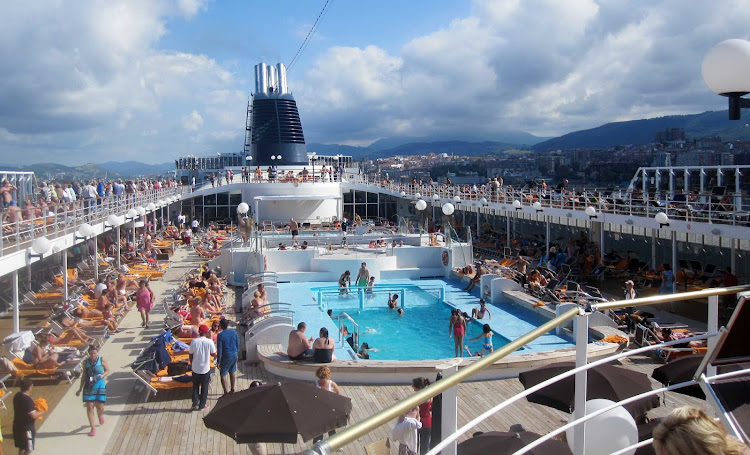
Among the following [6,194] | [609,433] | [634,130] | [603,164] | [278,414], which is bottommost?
[278,414]

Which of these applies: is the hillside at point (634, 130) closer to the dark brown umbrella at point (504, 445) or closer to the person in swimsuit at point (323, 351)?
the person in swimsuit at point (323, 351)

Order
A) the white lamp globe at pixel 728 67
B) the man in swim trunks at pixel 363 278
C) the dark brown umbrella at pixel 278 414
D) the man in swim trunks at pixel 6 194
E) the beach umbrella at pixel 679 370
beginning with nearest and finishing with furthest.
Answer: the white lamp globe at pixel 728 67 → the dark brown umbrella at pixel 278 414 → the beach umbrella at pixel 679 370 → the man in swim trunks at pixel 6 194 → the man in swim trunks at pixel 363 278

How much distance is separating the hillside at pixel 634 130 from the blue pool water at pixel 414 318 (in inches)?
4642

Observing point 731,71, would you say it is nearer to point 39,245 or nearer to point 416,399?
point 416,399

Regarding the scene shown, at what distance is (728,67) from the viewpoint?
11.1 feet

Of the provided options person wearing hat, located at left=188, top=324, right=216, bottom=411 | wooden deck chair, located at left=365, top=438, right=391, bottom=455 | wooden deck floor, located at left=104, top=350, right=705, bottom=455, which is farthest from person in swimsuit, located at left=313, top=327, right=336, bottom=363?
wooden deck chair, located at left=365, top=438, right=391, bottom=455

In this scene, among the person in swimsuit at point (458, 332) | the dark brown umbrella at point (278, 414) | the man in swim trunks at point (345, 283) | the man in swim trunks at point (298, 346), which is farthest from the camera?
the man in swim trunks at point (345, 283)

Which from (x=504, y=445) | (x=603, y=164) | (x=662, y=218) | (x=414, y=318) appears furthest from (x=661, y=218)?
(x=603, y=164)

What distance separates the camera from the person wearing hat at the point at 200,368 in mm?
6988

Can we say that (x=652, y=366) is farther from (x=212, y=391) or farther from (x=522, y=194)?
(x=522, y=194)

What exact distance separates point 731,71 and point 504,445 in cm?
247

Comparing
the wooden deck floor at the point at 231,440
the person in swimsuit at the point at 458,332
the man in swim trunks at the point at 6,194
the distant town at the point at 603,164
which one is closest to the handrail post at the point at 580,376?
the wooden deck floor at the point at 231,440

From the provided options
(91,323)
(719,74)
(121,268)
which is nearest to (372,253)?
(121,268)

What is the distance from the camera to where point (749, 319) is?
2312 millimetres
